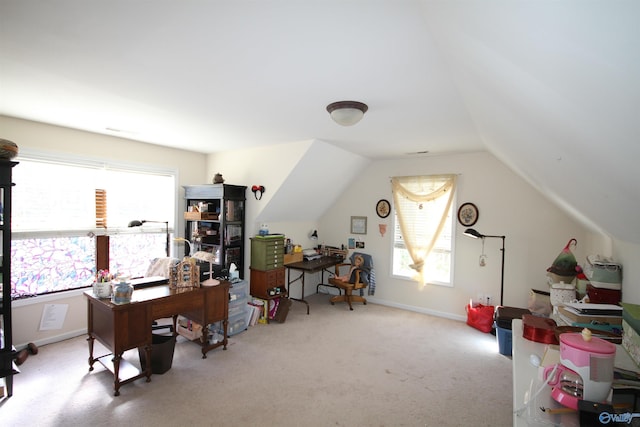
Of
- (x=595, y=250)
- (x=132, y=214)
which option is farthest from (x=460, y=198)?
(x=132, y=214)

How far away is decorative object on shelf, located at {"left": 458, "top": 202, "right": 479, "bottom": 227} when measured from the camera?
14.0 feet

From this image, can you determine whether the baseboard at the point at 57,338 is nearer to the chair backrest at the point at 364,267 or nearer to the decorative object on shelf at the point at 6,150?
the decorative object on shelf at the point at 6,150

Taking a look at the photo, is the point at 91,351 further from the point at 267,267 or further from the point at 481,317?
the point at 481,317

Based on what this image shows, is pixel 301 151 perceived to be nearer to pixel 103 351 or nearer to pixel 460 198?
pixel 460 198

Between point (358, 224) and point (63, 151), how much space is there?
168 inches

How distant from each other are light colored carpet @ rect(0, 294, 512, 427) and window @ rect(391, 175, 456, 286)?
42.4 inches

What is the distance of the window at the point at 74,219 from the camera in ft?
10.5

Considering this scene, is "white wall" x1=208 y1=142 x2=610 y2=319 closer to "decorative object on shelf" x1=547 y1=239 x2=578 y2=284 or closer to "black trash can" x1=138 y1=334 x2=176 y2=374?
"decorative object on shelf" x1=547 y1=239 x2=578 y2=284

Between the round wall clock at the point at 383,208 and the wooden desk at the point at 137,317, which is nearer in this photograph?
the wooden desk at the point at 137,317

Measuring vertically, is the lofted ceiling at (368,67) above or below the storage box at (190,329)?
above

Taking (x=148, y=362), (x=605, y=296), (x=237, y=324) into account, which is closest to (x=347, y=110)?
(x=605, y=296)

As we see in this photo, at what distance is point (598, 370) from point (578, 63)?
1.24 meters

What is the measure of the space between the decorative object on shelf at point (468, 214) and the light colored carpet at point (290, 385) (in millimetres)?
1570

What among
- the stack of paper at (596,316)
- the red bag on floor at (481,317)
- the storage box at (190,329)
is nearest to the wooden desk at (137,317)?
the storage box at (190,329)
